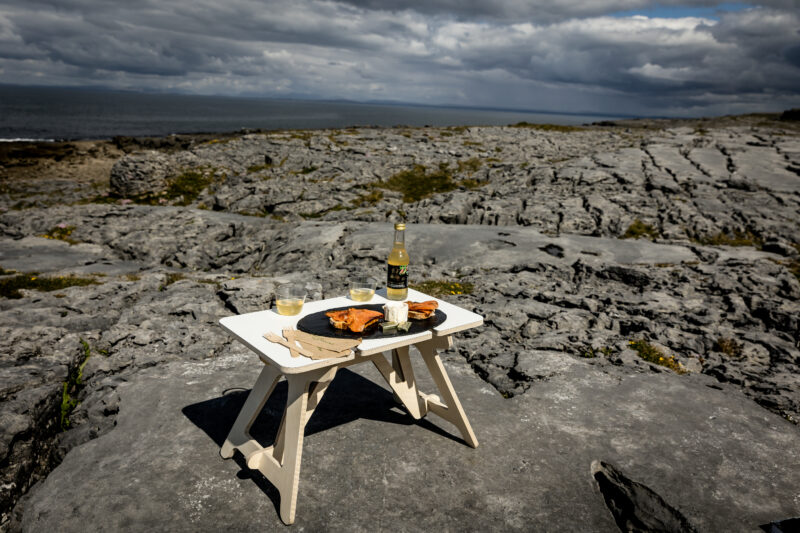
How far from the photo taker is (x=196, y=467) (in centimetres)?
523

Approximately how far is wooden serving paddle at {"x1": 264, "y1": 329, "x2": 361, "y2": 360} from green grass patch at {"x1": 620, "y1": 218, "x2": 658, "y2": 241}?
14783mm

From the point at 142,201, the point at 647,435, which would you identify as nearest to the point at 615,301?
the point at 647,435

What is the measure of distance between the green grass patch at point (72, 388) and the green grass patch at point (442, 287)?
6.92 metres

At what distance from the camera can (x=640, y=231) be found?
55.3ft

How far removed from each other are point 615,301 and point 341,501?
7.93 meters

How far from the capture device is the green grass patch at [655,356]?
7.93 m

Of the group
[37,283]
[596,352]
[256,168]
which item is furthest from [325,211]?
[596,352]

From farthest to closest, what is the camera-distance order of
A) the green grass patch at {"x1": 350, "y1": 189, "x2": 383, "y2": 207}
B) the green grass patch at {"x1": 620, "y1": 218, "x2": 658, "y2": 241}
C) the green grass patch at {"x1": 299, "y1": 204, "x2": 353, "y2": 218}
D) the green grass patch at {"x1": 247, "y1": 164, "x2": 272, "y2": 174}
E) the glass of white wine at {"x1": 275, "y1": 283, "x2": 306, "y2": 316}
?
the green grass patch at {"x1": 247, "y1": 164, "x2": 272, "y2": 174}, the green grass patch at {"x1": 350, "y1": 189, "x2": 383, "y2": 207}, the green grass patch at {"x1": 299, "y1": 204, "x2": 353, "y2": 218}, the green grass patch at {"x1": 620, "y1": 218, "x2": 658, "y2": 241}, the glass of white wine at {"x1": 275, "y1": 283, "x2": 306, "y2": 316}

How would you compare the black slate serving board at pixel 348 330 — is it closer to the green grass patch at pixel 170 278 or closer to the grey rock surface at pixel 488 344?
the grey rock surface at pixel 488 344

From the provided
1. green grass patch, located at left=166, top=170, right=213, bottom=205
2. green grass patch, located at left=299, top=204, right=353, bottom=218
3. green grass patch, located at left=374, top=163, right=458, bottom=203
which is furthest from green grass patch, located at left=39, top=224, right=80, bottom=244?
green grass patch, located at left=374, top=163, right=458, bottom=203

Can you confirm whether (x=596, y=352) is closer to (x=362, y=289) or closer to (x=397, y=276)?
(x=397, y=276)

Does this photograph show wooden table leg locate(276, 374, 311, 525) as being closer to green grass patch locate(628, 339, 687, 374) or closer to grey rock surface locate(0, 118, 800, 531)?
grey rock surface locate(0, 118, 800, 531)

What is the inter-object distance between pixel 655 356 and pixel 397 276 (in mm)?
5362

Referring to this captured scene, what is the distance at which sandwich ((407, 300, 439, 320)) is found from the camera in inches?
210
